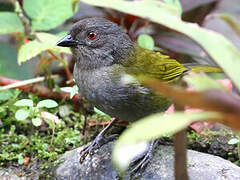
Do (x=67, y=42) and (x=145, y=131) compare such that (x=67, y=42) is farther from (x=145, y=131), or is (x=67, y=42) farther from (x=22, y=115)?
(x=145, y=131)

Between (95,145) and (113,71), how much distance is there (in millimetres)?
580

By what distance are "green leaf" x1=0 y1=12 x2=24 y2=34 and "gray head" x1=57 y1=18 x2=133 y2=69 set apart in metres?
0.96

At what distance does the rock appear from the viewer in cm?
263

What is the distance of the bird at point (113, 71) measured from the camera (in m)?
2.94

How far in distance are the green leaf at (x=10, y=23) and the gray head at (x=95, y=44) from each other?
0.96m

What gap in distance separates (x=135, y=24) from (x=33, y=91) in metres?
1.38

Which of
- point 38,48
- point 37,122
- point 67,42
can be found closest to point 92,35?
point 67,42

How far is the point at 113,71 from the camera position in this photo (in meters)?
3.04

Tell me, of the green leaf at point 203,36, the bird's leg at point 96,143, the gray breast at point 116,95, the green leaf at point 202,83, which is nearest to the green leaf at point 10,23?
the gray breast at point 116,95

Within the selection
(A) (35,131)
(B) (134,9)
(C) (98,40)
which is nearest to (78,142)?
(A) (35,131)

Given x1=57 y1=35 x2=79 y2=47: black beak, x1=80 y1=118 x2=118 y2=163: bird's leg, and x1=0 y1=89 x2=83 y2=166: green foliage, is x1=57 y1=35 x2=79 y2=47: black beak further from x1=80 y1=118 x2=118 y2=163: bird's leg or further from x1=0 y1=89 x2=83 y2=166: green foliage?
x1=80 y1=118 x2=118 y2=163: bird's leg

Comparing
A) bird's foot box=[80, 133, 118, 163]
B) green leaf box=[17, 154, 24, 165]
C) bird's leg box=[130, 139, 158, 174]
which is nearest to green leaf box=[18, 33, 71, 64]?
green leaf box=[17, 154, 24, 165]

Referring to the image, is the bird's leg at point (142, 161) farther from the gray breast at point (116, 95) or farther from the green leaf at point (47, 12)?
the green leaf at point (47, 12)

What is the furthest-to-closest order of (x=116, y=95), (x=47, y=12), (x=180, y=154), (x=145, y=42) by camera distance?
(x=47, y=12), (x=145, y=42), (x=116, y=95), (x=180, y=154)
